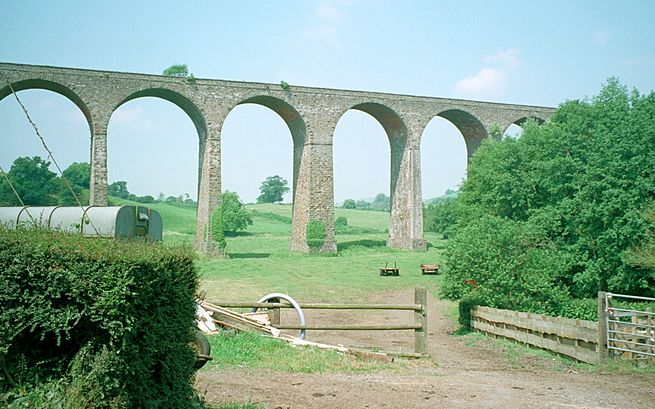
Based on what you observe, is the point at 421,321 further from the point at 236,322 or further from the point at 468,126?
the point at 468,126

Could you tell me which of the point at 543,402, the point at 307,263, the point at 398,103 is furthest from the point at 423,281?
the point at 543,402

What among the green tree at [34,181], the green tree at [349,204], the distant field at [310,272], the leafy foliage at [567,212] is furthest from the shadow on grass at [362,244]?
the green tree at [349,204]

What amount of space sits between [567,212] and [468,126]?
74.7 ft

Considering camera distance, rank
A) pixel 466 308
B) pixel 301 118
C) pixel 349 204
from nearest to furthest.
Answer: pixel 466 308, pixel 301 118, pixel 349 204

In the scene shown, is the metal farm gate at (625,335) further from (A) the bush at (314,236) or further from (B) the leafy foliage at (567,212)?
(A) the bush at (314,236)

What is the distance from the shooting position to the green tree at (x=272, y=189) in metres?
104

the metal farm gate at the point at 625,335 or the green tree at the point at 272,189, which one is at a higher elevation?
the green tree at the point at 272,189

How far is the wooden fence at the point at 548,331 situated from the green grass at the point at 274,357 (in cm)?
406

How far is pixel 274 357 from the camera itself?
8.71 meters

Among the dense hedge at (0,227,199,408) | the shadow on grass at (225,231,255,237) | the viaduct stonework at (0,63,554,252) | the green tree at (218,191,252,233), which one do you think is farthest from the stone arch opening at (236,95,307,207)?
the dense hedge at (0,227,199,408)

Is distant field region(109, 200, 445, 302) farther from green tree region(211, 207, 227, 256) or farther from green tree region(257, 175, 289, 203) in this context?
green tree region(257, 175, 289, 203)

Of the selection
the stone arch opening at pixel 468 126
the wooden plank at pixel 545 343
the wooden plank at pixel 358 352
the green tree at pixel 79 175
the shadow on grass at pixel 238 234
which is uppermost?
the stone arch opening at pixel 468 126

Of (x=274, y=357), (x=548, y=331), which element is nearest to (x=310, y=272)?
(x=548, y=331)

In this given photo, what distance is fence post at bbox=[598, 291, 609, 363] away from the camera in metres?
10.2
